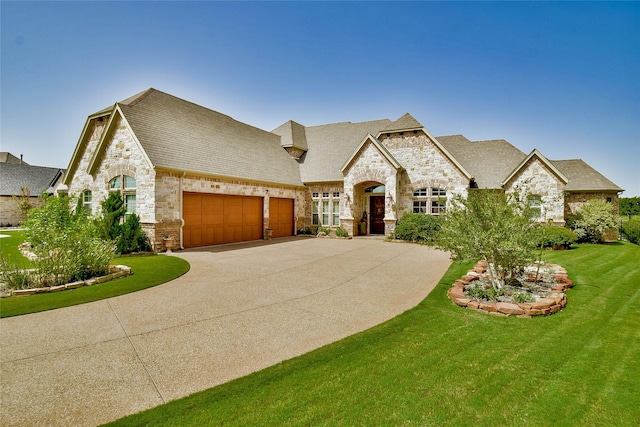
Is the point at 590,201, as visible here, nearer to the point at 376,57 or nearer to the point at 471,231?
the point at 376,57

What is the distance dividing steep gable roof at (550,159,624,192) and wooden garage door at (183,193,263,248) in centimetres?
2071

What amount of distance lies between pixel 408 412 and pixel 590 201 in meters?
22.6

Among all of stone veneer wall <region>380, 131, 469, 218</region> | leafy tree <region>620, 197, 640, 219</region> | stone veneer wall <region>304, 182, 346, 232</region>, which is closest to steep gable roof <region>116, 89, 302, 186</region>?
stone veneer wall <region>304, 182, 346, 232</region>

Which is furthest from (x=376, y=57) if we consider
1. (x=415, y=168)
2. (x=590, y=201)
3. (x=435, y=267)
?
(x=590, y=201)

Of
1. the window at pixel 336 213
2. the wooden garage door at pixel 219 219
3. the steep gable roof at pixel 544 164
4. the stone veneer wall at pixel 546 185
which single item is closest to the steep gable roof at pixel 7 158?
the wooden garage door at pixel 219 219

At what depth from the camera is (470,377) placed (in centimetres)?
388

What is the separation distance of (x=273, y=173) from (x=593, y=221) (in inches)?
773

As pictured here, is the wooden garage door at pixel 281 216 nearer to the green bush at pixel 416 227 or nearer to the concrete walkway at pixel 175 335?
the green bush at pixel 416 227

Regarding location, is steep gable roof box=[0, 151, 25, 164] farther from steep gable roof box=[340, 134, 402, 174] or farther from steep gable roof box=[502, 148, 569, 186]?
steep gable roof box=[502, 148, 569, 186]

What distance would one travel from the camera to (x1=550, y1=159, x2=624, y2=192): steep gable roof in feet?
64.4

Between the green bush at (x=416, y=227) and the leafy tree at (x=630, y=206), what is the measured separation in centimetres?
2733

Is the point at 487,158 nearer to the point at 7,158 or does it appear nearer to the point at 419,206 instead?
the point at 419,206

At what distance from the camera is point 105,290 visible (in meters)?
7.71

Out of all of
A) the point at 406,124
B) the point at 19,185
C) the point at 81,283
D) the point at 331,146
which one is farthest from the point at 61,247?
the point at 19,185
